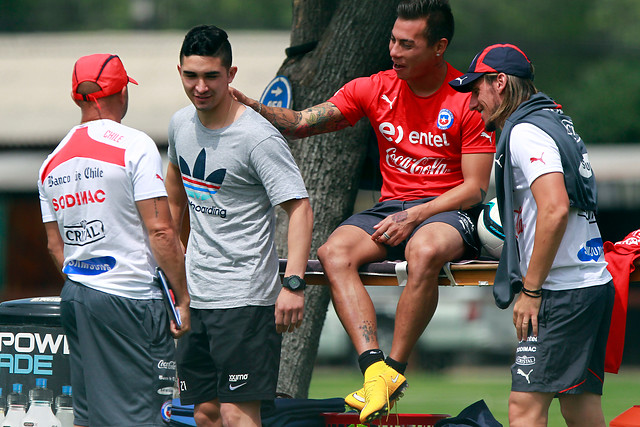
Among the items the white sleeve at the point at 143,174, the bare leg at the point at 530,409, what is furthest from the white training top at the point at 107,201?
the bare leg at the point at 530,409

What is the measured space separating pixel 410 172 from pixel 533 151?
1.14m

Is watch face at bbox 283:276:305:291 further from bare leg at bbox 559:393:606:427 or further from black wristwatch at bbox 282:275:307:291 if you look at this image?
bare leg at bbox 559:393:606:427

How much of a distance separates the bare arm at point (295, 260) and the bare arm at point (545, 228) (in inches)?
39.2

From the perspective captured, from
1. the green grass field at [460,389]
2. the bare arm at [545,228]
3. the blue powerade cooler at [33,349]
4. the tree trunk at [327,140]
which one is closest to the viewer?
the bare arm at [545,228]

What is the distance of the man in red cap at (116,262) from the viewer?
4.11 metres

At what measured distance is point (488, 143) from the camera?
4871 millimetres

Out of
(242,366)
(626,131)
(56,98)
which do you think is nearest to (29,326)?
(242,366)

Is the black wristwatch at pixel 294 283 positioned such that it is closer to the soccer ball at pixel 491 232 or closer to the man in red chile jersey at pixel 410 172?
the man in red chile jersey at pixel 410 172

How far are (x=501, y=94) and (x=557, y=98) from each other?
2149 cm

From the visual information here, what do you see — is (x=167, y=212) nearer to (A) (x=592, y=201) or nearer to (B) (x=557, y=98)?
(A) (x=592, y=201)

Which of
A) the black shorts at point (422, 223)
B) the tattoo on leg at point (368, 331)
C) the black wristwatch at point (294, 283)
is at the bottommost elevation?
the tattoo on leg at point (368, 331)

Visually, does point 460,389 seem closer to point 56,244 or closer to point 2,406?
point 2,406

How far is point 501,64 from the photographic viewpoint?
168 inches

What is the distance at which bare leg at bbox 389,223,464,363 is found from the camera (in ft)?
15.0
